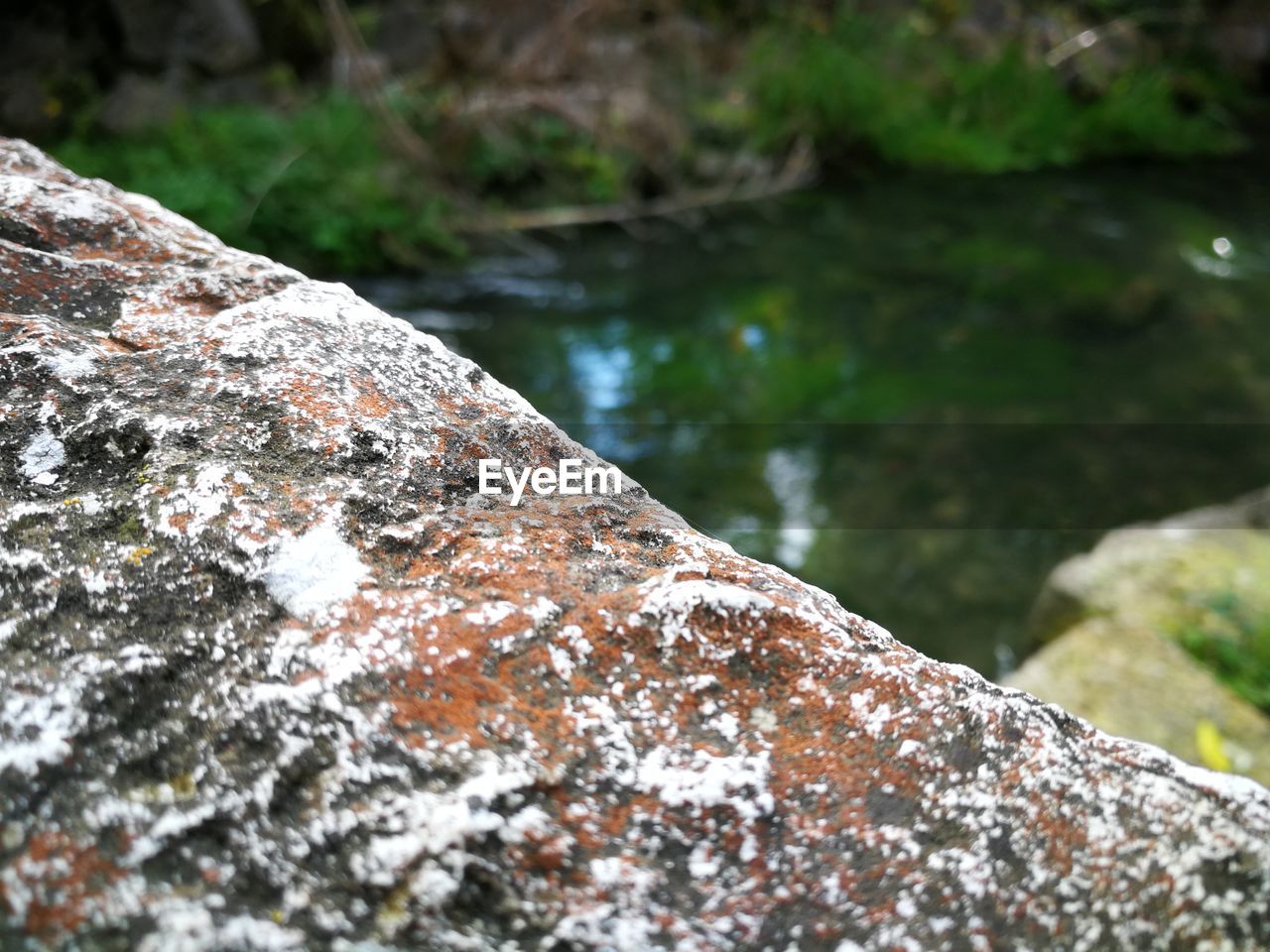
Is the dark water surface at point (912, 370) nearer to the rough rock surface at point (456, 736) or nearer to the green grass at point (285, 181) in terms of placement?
the green grass at point (285, 181)

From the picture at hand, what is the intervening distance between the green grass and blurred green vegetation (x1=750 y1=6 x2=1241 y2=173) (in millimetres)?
2867

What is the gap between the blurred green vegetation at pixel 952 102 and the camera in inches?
290

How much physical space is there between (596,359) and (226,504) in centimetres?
406

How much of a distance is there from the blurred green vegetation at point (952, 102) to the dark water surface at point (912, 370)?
2.73 feet

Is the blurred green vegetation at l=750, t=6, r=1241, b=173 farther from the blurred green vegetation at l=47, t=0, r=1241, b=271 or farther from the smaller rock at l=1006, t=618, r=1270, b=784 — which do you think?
the smaller rock at l=1006, t=618, r=1270, b=784

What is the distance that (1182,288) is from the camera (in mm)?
5496

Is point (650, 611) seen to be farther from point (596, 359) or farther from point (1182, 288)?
point (1182, 288)

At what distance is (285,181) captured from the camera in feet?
16.6

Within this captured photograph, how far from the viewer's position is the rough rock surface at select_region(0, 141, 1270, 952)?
1.92 ft

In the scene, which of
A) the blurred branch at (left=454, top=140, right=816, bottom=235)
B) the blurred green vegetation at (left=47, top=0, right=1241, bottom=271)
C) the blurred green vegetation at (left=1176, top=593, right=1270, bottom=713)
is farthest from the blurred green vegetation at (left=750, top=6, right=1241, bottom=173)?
the blurred green vegetation at (left=1176, top=593, right=1270, bottom=713)

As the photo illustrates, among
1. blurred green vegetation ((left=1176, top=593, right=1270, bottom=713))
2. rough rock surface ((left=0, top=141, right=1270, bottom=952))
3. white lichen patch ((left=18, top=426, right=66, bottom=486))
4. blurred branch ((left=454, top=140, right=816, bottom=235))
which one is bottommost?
blurred branch ((left=454, top=140, right=816, bottom=235))

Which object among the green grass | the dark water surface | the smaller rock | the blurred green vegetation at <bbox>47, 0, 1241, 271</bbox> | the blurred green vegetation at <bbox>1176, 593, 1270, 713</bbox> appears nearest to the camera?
the smaller rock

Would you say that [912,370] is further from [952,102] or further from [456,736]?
[456,736]

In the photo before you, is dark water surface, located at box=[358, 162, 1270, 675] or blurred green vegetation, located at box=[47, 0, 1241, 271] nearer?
dark water surface, located at box=[358, 162, 1270, 675]
